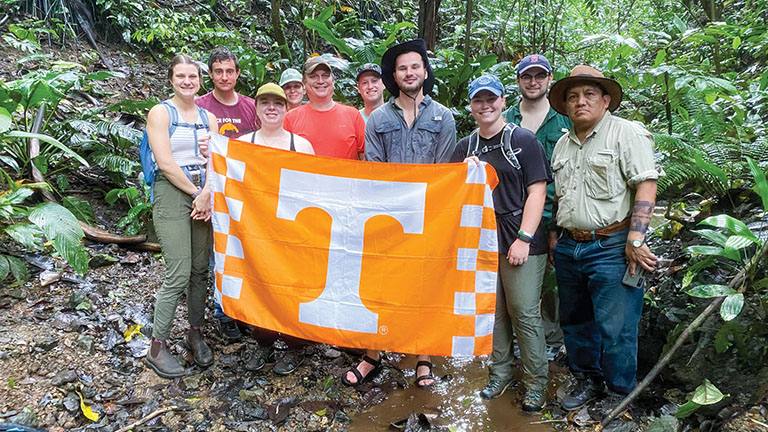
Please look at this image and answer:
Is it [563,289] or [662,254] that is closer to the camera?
[563,289]

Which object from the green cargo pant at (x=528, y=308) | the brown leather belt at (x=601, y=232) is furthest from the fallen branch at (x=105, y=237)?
the brown leather belt at (x=601, y=232)

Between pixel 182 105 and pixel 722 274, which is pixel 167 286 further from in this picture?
pixel 722 274

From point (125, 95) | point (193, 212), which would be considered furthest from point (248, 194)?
point (125, 95)

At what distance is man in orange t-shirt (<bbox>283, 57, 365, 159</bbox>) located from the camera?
362 centimetres

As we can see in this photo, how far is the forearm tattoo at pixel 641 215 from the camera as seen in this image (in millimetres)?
2613

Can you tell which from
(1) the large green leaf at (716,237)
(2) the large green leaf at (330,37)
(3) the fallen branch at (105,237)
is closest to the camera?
(1) the large green leaf at (716,237)

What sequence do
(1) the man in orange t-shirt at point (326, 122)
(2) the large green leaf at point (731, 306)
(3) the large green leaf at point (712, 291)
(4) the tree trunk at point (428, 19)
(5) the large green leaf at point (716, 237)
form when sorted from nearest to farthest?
(2) the large green leaf at point (731, 306), (3) the large green leaf at point (712, 291), (5) the large green leaf at point (716, 237), (1) the man in orange t-shirt at point (326, 122), (4) the tree trunk at point (428, 19)

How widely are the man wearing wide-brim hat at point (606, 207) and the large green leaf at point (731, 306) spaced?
365 millimetres

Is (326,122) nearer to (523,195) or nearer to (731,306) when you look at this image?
(523,195)

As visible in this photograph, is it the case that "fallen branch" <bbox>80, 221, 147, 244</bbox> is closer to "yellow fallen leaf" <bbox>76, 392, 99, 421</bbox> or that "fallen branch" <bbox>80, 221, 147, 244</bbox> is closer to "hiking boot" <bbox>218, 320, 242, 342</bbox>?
"hiking boot" <bbox>218, 320, 242, 342</bbox>

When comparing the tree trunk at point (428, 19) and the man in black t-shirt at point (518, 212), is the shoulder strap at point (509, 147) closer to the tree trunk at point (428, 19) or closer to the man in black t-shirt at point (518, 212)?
the man in black t-shirt at point (518, 212)

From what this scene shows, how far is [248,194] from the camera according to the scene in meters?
3.11

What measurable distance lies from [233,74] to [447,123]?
1.78m

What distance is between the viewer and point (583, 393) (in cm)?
303
